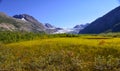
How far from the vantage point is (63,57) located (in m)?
45.8

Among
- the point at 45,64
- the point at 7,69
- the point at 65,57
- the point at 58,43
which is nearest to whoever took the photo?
the point at 7,69

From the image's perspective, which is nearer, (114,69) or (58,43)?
(114,69)

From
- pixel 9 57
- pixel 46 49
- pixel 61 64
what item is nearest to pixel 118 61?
pixel 61 64

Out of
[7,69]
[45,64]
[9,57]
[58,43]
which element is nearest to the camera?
[7,69]

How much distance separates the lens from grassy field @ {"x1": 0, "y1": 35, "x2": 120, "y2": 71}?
1654 inches

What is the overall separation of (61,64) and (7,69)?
8.10 m

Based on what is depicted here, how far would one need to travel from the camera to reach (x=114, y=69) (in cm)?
4075

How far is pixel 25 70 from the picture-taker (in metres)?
42.4

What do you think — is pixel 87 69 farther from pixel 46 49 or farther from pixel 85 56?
pixel 46 49

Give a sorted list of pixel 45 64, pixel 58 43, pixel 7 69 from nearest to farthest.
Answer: pixel 7 69, pixel 45 64, pixel 58 43

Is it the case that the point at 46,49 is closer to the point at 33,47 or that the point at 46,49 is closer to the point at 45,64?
the point at 33,47

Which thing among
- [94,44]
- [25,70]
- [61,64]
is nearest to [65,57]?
[61,64]

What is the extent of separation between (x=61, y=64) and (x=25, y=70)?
529cm

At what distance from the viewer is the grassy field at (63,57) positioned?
4200 cm
